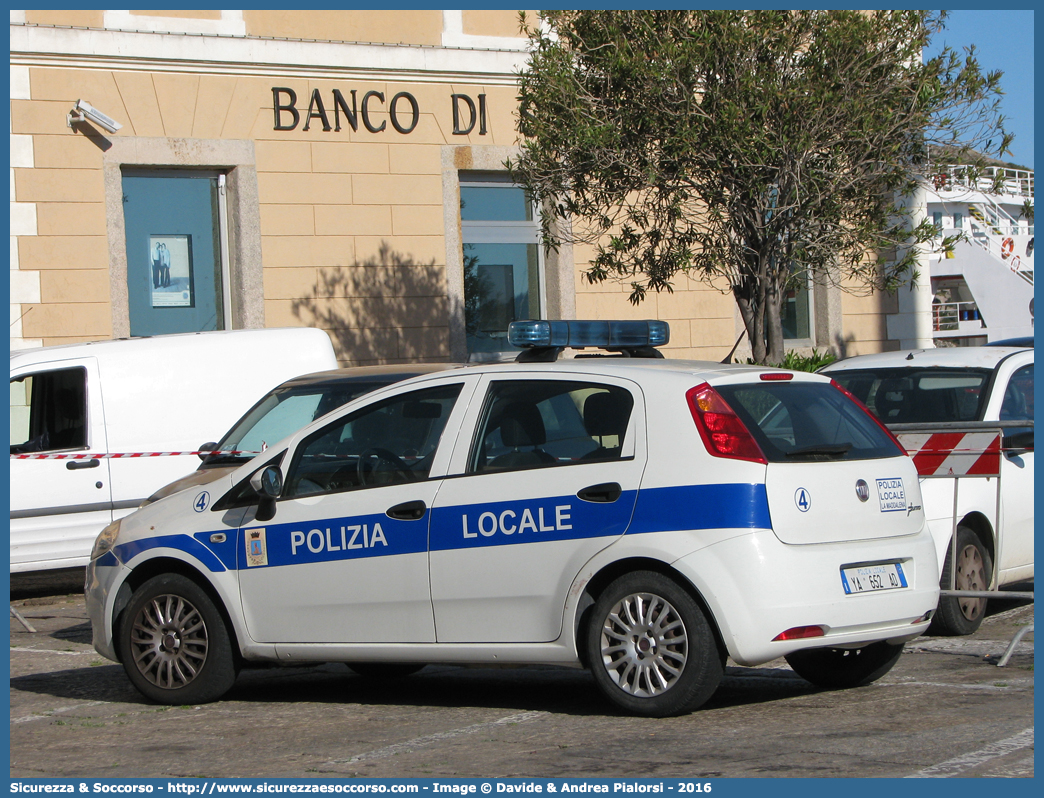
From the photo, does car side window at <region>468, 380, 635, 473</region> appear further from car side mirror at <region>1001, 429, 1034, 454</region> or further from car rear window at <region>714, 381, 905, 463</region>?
car side mirror at <region>1001, 429, 1034, 454</region>

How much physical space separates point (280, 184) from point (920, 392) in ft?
31.8

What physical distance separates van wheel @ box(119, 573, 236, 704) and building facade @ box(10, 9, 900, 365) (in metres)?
9.29

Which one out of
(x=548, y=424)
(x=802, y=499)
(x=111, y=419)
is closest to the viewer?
(x=802, y=499)

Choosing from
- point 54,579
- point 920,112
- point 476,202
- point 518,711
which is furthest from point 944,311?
point 518,711

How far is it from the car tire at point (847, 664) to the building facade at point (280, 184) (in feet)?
36.1

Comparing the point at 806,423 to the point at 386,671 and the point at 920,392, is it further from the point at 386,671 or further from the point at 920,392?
the point at 920,392

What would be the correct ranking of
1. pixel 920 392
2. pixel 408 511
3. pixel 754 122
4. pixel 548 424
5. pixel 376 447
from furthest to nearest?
pixel 754 122, pixel 920 392, pixel 376 447, pixel 408 511, pixel 548 424

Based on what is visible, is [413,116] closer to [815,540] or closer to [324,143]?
[324,143]

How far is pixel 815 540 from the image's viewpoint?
5.78 meters

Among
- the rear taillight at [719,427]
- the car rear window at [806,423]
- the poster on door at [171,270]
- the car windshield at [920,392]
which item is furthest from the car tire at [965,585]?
the poster on door at [171,270]

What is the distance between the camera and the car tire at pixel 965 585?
7891 millimetres

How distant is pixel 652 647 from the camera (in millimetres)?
5809

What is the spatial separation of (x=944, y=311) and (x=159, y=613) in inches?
1370

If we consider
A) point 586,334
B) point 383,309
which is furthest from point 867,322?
point 586,334
